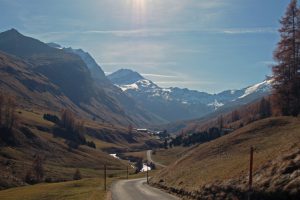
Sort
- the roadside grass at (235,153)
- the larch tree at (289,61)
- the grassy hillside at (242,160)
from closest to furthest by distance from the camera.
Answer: the grassy hillside at (242,160), the roadside grass at (235,153), the larch tree at (289,61)

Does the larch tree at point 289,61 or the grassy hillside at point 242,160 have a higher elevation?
the larch tree at point 289,61

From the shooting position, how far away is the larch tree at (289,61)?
81.1 m

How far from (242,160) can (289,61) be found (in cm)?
3936

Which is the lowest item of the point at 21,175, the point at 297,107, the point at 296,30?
the point at 21,175

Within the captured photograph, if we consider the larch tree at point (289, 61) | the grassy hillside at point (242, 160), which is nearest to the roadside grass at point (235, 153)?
the grassy hillside at point (242, 160)

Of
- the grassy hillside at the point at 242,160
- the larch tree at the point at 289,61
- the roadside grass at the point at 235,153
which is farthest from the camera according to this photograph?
the larch tree at the point at 289,61

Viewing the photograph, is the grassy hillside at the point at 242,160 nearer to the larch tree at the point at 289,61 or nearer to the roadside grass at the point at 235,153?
the roadside grass at the point at 235,153

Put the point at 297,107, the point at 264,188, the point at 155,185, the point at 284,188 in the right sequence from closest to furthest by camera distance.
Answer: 1. the point at 284,188
2. the point at 264,188
3. the point at 155,185
4. the point at 297,107

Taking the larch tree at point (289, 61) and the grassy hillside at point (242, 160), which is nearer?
the grassy hillside at point (242, 160)

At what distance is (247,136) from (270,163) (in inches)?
1054

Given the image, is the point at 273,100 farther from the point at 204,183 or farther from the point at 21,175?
the point at 21,175

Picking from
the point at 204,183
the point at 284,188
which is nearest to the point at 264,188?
the point at 284,188

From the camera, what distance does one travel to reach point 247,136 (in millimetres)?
65812

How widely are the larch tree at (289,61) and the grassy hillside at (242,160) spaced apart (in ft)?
43.5
